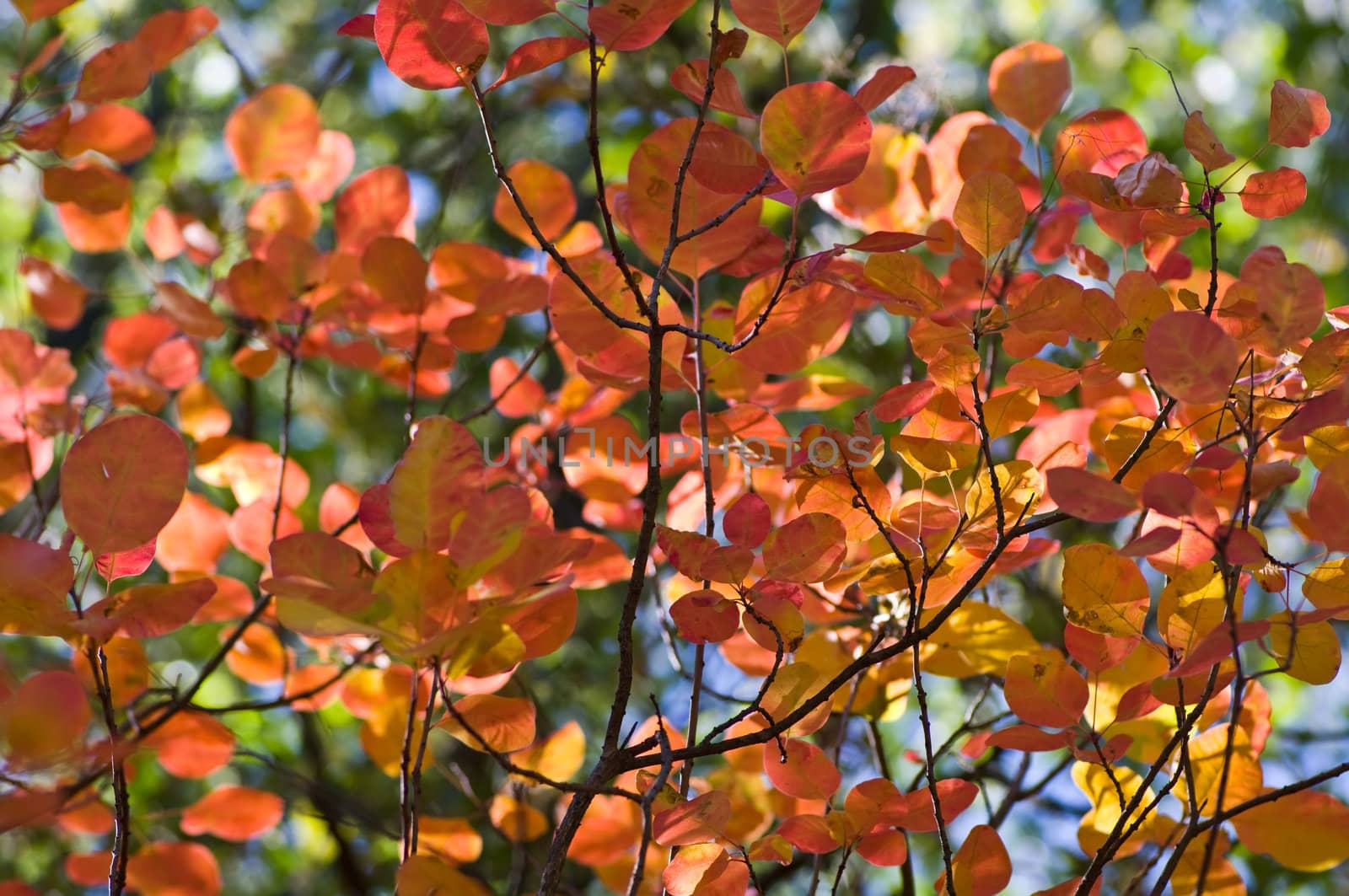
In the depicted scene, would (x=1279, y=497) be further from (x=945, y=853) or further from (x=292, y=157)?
(x=292, y=157)

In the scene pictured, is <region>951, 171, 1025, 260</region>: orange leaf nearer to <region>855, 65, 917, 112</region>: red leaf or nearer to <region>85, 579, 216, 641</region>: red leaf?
<region>855, 65, 917, 112</region>: red leaf

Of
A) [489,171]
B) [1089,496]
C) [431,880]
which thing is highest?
[489,171]

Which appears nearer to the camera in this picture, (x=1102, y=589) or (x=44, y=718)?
(x=44, y=718)

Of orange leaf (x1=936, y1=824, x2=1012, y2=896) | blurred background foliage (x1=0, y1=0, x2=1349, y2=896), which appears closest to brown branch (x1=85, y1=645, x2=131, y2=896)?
orange leaf (x1=936, y1=824, x2=1012, y2=896)

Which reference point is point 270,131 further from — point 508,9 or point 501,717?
point 501,717

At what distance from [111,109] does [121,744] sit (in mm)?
698

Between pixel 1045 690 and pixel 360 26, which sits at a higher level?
pixel 360 26

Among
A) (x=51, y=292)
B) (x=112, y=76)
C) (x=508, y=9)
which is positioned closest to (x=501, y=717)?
(x=508, y=9)

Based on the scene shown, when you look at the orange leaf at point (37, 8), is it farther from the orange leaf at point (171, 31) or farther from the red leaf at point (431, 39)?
the red leaf at point (431, 39)

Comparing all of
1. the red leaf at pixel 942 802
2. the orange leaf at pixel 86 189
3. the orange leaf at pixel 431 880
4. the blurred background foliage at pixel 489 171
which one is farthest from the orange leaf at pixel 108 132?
the red leaf at pixel 942 802

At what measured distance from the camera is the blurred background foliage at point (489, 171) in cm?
208

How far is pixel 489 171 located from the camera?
106 inches

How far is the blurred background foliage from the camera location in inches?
81.9

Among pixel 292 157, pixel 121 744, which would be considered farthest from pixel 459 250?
pixel 121 744
